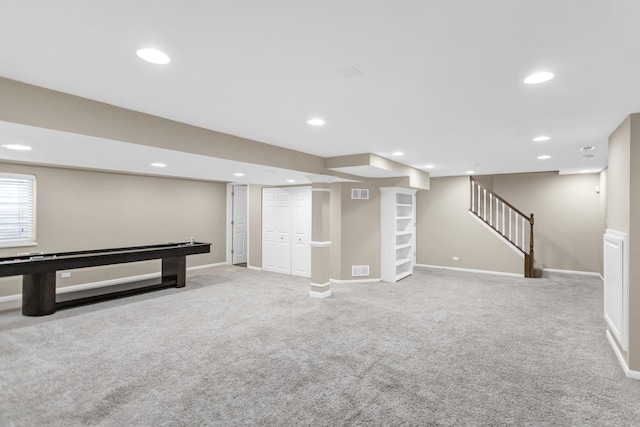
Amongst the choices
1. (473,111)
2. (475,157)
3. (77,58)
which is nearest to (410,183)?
(475,157)

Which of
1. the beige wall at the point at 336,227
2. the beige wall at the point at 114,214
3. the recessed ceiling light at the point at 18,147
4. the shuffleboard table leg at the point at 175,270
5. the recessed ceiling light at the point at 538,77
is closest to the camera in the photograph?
the recessed ceiling light at the point at 538,77

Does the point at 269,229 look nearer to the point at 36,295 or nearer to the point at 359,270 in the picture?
the point at 359,270

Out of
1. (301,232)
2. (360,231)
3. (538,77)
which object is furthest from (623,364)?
(301,232)

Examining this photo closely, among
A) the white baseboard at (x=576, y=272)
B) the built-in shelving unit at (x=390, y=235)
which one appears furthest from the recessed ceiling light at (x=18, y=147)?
the white baseboard at (x=576, y=272)

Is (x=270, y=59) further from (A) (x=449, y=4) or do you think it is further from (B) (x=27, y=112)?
(B) (x=27, y=112)

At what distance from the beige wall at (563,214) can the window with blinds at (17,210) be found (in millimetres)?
9964

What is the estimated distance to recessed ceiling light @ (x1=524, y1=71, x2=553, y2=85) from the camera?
2076 millimetres

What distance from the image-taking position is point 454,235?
8.12 m

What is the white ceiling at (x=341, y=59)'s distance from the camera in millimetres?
1437

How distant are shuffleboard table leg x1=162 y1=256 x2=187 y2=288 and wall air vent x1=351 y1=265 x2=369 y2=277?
3.31 meters

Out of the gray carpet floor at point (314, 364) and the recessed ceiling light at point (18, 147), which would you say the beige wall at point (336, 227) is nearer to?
the gray carpet floor at point (314, 364)

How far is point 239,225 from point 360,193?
390cm

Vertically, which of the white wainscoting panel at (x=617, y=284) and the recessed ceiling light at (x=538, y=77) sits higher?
the recessed ceiling light at (x=538, y=77)

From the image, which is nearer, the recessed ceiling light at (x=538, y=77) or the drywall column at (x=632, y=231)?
the recessed ceiling light at (x=538, y=77)
